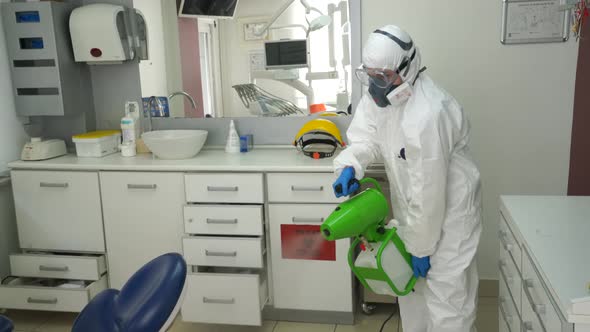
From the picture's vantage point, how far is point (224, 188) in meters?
2.52

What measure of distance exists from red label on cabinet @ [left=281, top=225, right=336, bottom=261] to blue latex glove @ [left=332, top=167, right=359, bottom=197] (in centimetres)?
55

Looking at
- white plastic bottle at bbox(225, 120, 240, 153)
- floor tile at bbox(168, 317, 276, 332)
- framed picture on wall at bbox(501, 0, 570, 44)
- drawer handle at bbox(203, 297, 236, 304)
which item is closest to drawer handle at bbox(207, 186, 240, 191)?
white plastic bottle at bbox(225, 120, 240, 153)

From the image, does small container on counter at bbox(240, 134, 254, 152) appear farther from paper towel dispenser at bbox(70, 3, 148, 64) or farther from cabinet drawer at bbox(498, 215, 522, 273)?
cabinet drawer at bbox(498, 215, 522, 273)

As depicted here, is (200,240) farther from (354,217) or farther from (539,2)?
(539,2)

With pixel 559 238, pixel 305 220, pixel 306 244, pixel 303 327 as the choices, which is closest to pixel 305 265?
pixel 306 244

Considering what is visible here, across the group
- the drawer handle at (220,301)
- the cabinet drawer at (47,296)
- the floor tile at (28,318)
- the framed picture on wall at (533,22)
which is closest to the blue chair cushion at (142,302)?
the drawer handle at (220,301)

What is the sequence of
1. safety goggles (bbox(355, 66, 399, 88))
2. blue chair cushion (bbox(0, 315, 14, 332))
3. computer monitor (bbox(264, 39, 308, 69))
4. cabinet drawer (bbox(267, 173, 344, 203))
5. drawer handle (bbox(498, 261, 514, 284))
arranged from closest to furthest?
blue chair cushion (bbox(0, 315, 14, 332)) < drawer handle (bbox(498, 261, 514, 284)) < safety goggles (bbox(355, 66, 399, 88)) < cabinet drawer (bbox(267, 173, 344, 203)) < computer monitor (bbox(264, 39, 308, 69))

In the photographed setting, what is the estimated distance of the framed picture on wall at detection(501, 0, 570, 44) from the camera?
259 cm

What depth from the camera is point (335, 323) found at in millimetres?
2670

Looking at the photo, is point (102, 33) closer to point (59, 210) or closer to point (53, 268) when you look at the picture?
point (59, 210)

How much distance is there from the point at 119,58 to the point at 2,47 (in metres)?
0.65

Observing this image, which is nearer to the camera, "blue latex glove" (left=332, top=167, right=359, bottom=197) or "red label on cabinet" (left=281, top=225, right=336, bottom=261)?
"blue latex glove" (left=332, top=167, right=359, bottom=197)

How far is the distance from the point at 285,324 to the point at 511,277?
4.33 feet

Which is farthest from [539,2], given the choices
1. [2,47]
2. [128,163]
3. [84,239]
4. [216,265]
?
[2,47]
